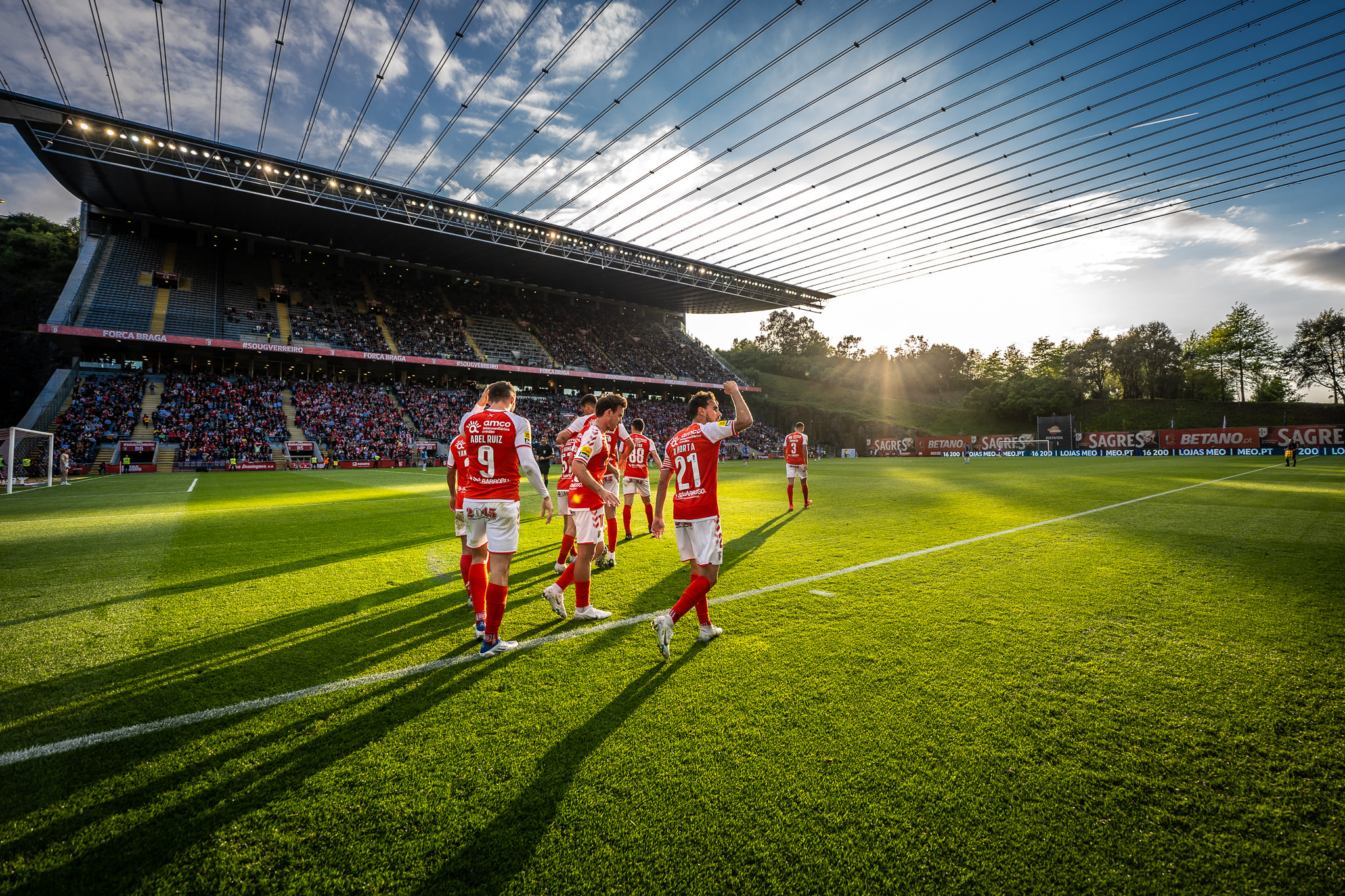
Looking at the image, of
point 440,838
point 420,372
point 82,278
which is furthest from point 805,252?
point 82,278

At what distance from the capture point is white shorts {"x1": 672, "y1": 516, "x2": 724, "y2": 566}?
447cm

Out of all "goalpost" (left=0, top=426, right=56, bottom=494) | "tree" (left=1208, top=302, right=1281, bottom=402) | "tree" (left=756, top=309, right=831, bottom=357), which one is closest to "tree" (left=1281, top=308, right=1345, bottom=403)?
"tree" (left=1208, top=302, right=1281, bottom=402)

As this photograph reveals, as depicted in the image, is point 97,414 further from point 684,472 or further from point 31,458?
point 684,472

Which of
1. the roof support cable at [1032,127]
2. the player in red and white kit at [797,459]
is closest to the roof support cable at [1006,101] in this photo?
the roof support cable at [1032,127]

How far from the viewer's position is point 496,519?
435 centimetres

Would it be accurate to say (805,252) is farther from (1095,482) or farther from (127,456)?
(127,456)

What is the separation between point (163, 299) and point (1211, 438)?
74612mm

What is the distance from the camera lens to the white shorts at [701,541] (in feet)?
14.7

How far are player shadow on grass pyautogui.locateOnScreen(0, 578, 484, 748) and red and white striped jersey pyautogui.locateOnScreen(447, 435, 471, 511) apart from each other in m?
1.15

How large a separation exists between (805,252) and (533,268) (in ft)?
84.0

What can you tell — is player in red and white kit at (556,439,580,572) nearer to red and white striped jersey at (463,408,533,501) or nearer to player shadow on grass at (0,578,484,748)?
red and white striped jersey at (463,408,533,501)

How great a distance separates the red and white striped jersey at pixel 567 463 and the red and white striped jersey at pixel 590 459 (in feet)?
0.16

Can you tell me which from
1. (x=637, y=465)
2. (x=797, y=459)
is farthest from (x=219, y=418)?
(x=797, y=459)

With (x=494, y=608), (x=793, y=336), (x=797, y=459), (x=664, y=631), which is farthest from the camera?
(x=793, y=336)
